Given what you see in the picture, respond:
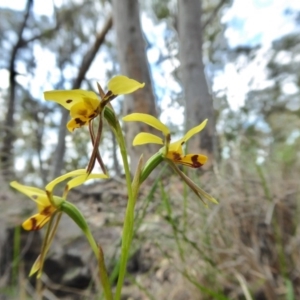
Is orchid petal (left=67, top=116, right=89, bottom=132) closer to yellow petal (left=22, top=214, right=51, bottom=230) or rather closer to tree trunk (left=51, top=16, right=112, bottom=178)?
yellow petal (left=22, top=214, right=51, bottom=230)

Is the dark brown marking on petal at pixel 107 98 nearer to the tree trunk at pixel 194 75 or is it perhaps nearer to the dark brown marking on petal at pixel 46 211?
the dark brown marking on petal at pixel 46 211

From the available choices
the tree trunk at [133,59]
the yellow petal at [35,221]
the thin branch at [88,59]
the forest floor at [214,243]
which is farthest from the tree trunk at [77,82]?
the yellow petal at [35,221]

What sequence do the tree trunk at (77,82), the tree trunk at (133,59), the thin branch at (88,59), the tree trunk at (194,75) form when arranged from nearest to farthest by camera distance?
the tree trunk at (133,59), the tree trunk at (194,75), the tree trunk at (77,82), the thin branch at (88,59)

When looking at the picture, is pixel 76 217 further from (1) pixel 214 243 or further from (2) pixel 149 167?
(1) pixel 214 243

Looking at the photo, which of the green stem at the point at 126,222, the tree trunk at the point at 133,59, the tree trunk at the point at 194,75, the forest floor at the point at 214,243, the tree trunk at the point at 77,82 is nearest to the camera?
the green stem at the point at 126,222

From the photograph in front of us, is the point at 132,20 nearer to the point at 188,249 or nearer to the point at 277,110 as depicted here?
the point at 188,249

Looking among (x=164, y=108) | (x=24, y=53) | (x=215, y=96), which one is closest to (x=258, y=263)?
(x=164, y=108)

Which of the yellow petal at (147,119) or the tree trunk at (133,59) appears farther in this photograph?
the tree trunk at (133,59)

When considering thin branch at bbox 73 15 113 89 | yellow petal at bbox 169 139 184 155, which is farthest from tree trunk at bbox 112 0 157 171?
thin branch at bbox 73 15 113 89
